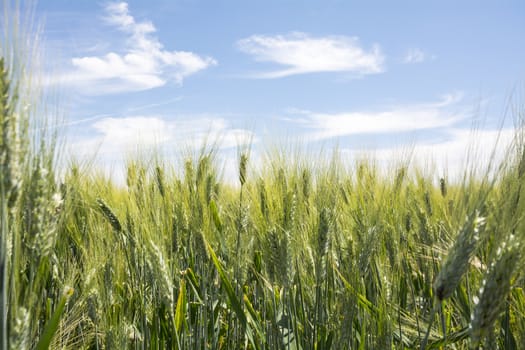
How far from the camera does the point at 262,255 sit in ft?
8.25

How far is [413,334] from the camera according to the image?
2.54 metres

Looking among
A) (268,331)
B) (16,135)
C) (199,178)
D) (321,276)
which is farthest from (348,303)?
(16,135)

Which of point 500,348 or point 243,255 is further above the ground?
point 243,255

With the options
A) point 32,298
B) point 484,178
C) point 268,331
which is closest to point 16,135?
point 32,298

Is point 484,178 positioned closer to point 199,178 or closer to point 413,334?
point 413,334

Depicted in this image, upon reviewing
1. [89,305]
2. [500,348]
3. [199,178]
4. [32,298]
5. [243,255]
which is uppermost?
[199,178]

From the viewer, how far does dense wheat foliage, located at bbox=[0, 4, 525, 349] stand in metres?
1.38

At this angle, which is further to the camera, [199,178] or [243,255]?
[199,178]

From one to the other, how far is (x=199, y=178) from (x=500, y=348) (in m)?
1.76

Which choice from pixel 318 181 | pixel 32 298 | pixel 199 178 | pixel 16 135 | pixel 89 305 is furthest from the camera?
pixel 199 178

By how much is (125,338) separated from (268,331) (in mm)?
643

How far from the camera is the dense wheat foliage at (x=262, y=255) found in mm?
1382

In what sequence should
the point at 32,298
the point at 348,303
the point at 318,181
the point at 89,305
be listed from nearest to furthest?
1. the point at 32,298
2. the point at 348,303
3. the point at 89,305
4. the point at 318,181

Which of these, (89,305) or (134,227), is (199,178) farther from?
(89,305)
